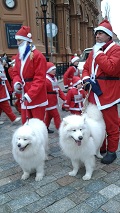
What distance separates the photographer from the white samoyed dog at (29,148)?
10.4 ft

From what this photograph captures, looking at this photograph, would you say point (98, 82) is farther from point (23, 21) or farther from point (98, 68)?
point (23, 21)

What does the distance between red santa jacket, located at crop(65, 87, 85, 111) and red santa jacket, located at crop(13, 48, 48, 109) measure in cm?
196

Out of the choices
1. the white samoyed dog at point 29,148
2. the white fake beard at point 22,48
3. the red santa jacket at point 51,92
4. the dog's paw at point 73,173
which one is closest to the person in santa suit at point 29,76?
the white fake beard at point 22,48

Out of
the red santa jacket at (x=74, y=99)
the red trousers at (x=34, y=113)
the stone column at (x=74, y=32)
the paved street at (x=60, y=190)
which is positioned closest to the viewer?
the paved street at (x=60, y=190)

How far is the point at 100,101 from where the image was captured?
12.0ft

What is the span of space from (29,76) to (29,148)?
1.33 meters

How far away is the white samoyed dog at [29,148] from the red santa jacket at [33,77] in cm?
51

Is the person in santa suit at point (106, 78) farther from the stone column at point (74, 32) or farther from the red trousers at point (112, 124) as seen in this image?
the stone column at point (74, 32)

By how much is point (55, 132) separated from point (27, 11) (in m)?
11.9

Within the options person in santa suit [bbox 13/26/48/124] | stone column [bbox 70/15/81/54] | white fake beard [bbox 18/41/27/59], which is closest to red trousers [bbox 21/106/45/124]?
person in santa suit [bbox 13/26/48/124]

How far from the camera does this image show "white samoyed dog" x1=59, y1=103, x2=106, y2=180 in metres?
3.08

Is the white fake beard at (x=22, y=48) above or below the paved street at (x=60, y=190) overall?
above

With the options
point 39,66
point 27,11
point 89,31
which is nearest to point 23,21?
point 27,11

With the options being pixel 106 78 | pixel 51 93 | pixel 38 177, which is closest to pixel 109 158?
pixel 38 177
